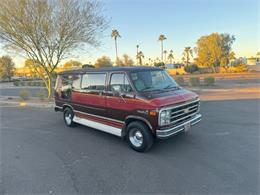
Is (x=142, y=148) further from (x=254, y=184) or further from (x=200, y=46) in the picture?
(x=200, y=46)

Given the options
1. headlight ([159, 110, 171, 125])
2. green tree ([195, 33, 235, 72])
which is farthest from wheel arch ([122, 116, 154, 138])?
green tree ([195, 33, 235, 72])

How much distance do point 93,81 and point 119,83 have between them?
1.23m

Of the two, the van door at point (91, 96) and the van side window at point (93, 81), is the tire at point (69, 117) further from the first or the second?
the van side window at point (93, 81)

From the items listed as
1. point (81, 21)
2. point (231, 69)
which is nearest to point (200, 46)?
point (231, 69)

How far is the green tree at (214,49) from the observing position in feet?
177

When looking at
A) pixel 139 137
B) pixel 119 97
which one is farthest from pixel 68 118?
pixel 139 137

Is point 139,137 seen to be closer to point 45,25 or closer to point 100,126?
point 100,126

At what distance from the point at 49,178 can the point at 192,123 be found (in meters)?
3.70

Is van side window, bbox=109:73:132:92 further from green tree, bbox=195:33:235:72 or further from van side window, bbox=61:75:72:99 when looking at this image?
green tree, bbox=195:33:235:72

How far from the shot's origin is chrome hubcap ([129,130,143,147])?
15.4ft

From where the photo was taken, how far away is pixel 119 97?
4.98 meters

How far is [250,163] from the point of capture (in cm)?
391

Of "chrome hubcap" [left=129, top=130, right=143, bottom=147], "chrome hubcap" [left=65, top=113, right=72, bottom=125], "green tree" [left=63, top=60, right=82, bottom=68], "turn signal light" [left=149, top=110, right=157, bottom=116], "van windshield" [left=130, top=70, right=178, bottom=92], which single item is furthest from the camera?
"green tree" [left=63, top=60, right=82, bottom=68]

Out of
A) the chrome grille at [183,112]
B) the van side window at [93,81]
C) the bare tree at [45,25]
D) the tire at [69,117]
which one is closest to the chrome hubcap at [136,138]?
the chrome grille at [183,112]
